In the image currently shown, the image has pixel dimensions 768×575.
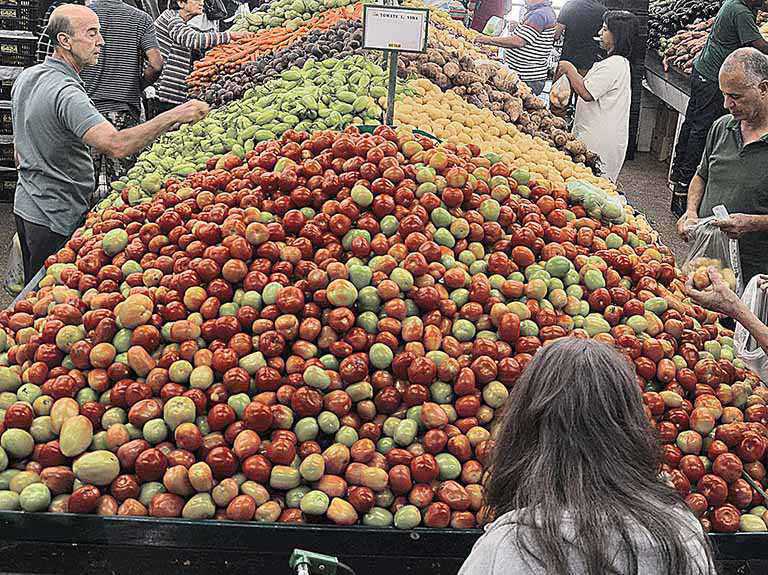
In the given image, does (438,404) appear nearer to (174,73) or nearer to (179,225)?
(179,225)

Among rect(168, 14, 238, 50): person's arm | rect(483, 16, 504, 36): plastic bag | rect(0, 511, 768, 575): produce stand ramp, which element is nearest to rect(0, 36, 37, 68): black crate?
rect(168, 14, 238, 50): person's arm

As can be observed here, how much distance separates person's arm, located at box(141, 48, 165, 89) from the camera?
261 inches

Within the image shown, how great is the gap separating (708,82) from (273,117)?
4886mm

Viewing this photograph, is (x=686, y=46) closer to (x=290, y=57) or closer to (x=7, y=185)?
(x=290, y=57)

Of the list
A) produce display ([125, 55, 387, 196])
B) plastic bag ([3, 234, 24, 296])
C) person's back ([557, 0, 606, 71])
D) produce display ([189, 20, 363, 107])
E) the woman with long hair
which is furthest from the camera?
person's back ([557, 0, 606, 71])

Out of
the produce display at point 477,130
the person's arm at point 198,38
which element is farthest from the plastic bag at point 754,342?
the person's arm at point 198,38

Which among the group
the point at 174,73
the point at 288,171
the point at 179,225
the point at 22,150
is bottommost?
the point at 174,73

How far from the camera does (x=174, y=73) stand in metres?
6.75

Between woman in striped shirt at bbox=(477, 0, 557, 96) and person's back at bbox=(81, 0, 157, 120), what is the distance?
10.7 ft

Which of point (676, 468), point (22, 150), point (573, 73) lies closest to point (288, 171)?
point (676, 468)

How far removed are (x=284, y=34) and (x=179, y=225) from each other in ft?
12.5

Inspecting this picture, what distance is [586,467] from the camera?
1.39m

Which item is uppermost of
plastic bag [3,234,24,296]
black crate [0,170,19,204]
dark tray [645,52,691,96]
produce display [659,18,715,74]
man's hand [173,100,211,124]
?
man's hand [173,100,211,124]

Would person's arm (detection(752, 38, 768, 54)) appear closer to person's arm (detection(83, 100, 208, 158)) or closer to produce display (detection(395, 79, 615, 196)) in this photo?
produce display (detection(395, 79, 615, 196))
